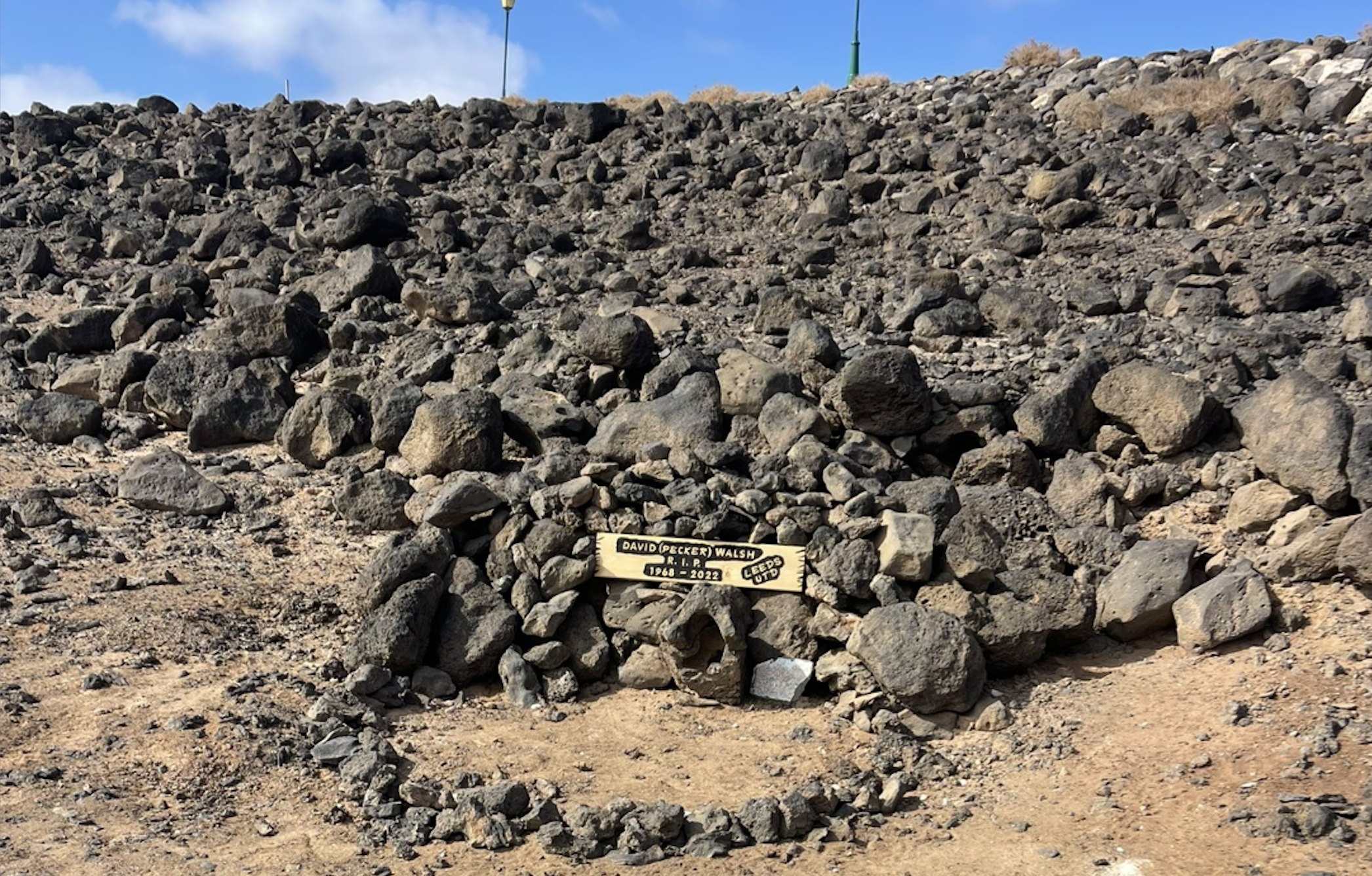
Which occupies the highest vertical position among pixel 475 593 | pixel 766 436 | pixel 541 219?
Answer: pixel 541 219

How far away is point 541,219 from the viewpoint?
18.3 m

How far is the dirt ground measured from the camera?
5.72 metres

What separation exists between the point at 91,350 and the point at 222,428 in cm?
381

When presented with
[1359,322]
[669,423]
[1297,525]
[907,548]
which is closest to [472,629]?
[669,423]

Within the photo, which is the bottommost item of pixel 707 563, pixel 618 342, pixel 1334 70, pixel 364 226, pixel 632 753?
pixel 632 753

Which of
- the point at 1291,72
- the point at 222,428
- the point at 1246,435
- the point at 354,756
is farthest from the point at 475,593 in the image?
the point at 1291,72

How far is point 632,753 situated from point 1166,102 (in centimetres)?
1527

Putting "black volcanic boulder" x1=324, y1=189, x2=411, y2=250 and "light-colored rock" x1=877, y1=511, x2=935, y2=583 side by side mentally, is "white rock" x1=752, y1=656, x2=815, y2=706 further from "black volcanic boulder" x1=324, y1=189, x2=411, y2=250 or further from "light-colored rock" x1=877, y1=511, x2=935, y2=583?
"black volcanic boulder" x1=324, y1=189, x2=411, y2=250

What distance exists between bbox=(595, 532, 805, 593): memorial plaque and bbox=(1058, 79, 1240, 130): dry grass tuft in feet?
42.4

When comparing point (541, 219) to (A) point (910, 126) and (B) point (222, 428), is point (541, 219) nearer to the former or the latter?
(A) point (910, 126)

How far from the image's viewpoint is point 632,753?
6938 millimetres

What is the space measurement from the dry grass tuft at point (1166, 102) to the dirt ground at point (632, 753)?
40.3 ft

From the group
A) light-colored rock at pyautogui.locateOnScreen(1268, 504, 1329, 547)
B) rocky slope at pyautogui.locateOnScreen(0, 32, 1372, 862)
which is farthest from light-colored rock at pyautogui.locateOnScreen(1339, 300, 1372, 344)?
light-colored rock at pyautogui.locateOnScreen(1268, 504, 1329, 547)

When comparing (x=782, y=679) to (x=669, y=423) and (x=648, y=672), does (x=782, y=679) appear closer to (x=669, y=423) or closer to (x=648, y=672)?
(x=648, y=672)
